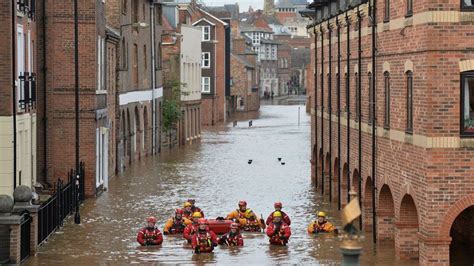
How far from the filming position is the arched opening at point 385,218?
1134 inches

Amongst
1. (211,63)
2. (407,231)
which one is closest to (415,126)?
(407,231)

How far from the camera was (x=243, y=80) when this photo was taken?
5143 inches

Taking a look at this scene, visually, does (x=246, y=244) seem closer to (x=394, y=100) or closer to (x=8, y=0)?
(x=394, y=100)

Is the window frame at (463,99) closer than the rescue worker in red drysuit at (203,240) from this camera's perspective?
Yes

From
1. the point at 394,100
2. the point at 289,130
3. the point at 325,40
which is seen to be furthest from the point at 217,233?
the point at 289,130

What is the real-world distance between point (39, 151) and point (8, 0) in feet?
31.0

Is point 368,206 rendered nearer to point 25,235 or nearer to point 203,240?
point 203,240

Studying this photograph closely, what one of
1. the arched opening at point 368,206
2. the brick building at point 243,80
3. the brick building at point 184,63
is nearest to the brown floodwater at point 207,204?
the arched opening at point 368,206

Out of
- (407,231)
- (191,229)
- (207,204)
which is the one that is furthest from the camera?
(207,204)

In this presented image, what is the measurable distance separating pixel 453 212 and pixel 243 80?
107 metres

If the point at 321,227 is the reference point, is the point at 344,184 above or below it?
above

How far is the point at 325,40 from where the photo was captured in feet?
139

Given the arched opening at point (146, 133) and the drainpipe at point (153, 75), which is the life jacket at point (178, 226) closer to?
the arched opening at point (146, 133)

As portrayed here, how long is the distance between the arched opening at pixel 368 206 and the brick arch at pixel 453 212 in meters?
7.16
